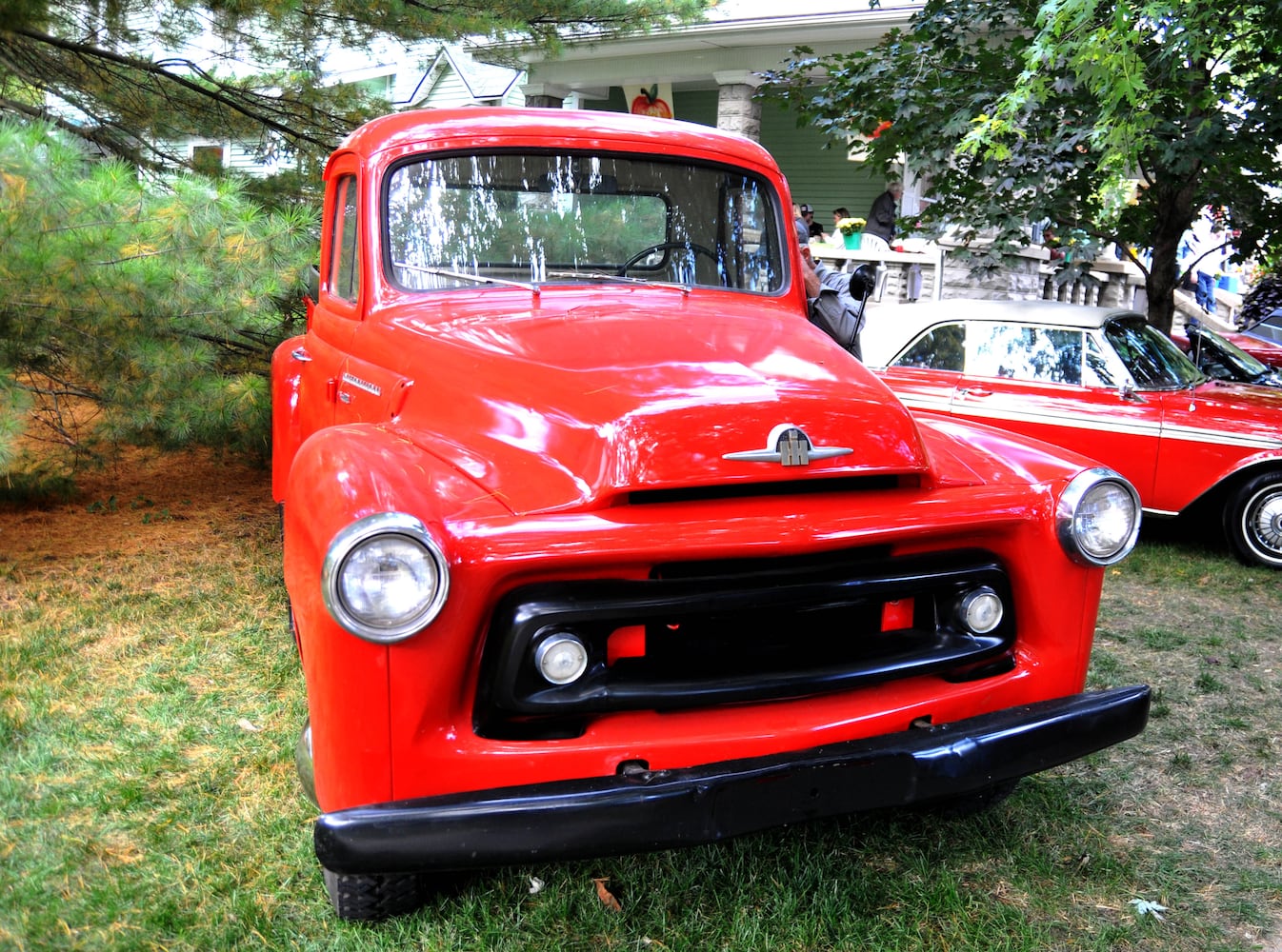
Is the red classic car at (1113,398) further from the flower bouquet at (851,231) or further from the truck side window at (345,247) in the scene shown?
the flower bouquet at (851,231)

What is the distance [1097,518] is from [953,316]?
16.0 feet

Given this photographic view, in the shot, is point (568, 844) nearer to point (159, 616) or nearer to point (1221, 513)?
point (159, 616)

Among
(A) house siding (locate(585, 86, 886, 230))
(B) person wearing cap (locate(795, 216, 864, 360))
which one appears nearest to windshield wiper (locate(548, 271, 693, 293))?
(B) person wearing cap (locate(795, 216, 864, 360))

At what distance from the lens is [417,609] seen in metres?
2.16

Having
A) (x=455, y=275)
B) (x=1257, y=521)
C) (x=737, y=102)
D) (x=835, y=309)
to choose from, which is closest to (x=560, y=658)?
(x=455, y=275)

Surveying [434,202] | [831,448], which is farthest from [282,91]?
[831,448]

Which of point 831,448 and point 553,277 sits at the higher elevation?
point 553,277

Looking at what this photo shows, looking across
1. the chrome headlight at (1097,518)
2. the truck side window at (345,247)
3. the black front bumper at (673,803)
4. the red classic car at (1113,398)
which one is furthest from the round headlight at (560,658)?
the red classic car at (1113,398)

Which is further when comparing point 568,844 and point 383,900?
point 383,900

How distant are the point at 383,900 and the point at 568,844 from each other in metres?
0.79

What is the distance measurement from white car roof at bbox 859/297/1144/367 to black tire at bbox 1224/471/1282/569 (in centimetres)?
132

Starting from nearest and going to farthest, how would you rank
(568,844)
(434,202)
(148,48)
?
(568,844) < (434,202) < (148,48)

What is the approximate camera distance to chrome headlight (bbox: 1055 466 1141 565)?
275 centimetres

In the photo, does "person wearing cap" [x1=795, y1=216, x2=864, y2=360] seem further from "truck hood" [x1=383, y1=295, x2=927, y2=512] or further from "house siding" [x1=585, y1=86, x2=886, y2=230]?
"house siding" [x1=585, y1=86, x2=886, y2=230]
